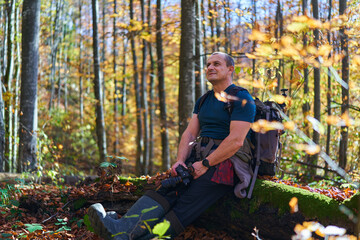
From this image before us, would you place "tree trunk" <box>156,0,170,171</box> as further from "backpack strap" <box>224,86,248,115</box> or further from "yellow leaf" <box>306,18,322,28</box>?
"yellow leaf" <box>306,18,322,28</box>

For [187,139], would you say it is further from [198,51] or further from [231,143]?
[198,51]

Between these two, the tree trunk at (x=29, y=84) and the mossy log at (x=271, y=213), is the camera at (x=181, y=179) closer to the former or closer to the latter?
the mossy log at (x=271, y=213)

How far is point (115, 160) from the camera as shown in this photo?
182 inches

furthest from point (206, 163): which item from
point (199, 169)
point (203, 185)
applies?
point (203, 185)

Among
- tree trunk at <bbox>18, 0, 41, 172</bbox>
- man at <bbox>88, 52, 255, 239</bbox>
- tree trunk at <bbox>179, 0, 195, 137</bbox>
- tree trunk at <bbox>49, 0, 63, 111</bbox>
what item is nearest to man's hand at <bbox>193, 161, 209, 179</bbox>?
man at <bbox>88, 52, 255, 239</bbox>

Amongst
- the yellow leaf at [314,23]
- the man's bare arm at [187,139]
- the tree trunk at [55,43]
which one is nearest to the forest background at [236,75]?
the yellow leaf at [314,23]

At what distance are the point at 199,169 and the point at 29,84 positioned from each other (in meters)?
5.42

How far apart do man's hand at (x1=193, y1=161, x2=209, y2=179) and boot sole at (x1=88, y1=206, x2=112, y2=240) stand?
107cm

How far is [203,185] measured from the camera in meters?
3.61

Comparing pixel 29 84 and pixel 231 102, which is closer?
pixel 231 102

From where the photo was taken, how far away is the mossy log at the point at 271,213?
304 centimetres

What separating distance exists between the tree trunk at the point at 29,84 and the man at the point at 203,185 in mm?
4585

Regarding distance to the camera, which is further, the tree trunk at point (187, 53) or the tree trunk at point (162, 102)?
the tree trunk at point (162, 102)

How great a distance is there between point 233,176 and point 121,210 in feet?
5.10
